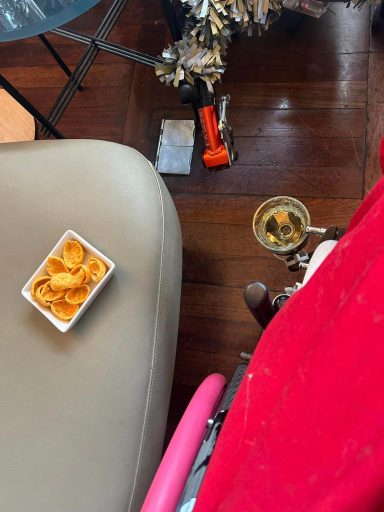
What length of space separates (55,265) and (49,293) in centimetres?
6

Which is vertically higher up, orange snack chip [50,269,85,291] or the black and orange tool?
orange snack chip [50,269,85,291]

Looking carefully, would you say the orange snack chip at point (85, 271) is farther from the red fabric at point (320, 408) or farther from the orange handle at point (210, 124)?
the orange handle at point (210, 124)

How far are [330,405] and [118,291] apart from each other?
0.49 meters

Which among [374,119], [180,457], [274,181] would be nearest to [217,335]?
[274,181]

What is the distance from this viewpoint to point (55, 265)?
0.92m

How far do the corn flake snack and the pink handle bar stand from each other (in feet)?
0.93

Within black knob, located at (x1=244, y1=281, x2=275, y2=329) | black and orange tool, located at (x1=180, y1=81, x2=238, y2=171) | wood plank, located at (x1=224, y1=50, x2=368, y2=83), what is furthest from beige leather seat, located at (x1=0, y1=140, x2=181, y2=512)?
wood plank, located at (x1=224, y1=50, x2=368, y2=83)

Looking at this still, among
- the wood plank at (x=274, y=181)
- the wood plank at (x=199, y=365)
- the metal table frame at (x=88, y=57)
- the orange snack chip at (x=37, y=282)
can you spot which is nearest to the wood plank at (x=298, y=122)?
the wood plank at (x=274, y=181)

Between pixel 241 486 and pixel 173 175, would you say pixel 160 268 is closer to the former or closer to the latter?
pixel 241 486

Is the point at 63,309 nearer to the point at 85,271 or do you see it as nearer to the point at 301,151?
the point at 85,271

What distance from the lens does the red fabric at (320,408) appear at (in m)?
0.47

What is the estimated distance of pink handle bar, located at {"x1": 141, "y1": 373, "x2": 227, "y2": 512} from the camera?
2.24 ft

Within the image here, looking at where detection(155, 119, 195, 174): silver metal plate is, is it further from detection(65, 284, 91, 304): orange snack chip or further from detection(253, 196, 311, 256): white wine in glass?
detection(65, 284, 91, 304): orange snack chip

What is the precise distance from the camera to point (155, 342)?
0.86 metres
